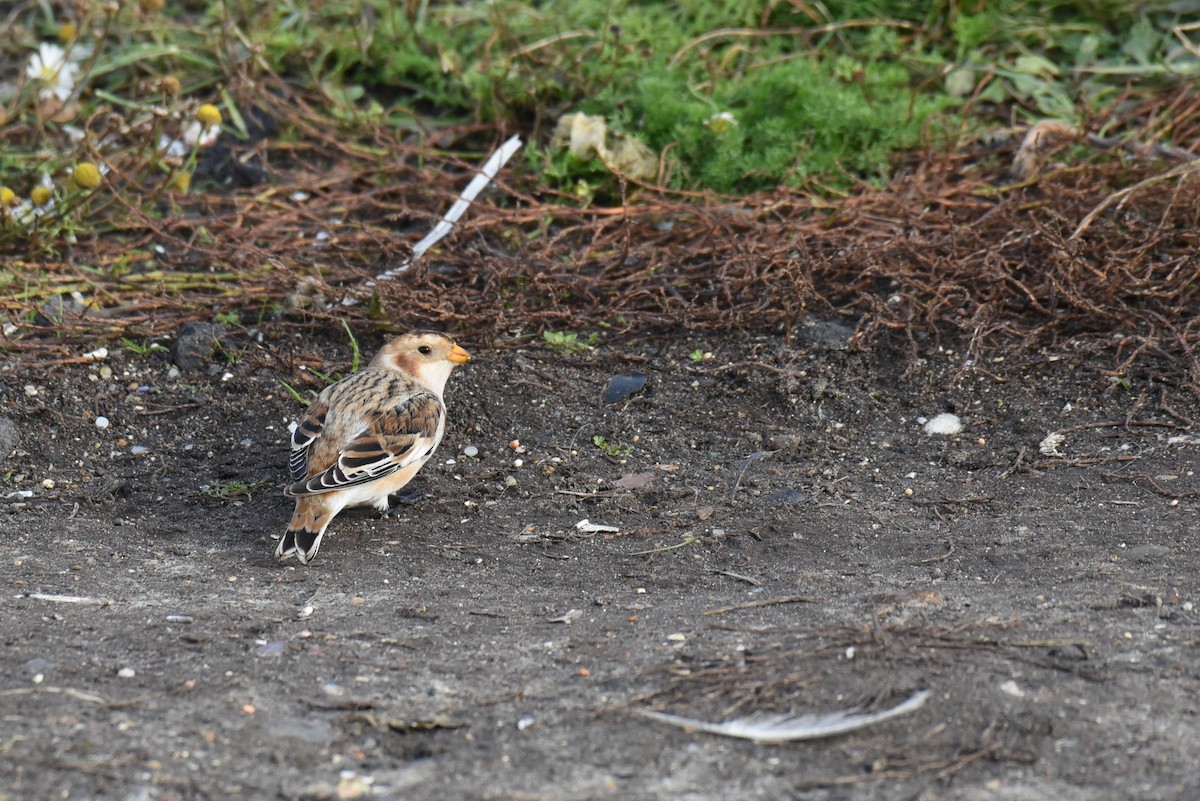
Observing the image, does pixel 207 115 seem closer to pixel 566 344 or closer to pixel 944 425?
pixel 566 344

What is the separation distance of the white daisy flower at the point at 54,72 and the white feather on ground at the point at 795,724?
5.49 m

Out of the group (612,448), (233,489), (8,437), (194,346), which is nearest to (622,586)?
(612,448)

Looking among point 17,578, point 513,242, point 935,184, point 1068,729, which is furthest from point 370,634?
point 935,184

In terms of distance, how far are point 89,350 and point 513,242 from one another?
6.98 feet

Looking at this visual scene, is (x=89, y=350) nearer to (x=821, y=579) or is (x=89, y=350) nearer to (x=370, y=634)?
(x=370, y=634)

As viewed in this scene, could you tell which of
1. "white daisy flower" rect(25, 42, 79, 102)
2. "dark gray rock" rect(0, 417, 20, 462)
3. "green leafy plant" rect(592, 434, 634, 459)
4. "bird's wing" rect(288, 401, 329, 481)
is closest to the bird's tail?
"bird's wing" rect(288, 401, 329, 481)

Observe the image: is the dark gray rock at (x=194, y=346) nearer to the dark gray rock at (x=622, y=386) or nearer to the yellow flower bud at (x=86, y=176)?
the yellow flower bud at (x=86, y=176)

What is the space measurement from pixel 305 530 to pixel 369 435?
0.51m

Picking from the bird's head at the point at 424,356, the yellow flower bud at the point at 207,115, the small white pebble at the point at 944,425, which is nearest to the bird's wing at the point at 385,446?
the bird's head at the point at 424,356

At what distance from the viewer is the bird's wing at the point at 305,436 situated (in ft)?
17.1

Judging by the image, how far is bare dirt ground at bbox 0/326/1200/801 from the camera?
11.0 ft

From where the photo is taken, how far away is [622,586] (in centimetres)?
462

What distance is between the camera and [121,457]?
223 inches

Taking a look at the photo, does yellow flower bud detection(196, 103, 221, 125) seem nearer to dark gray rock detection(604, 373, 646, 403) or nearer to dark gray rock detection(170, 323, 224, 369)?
dark gray rock detection(170, 323, 224, 369)
